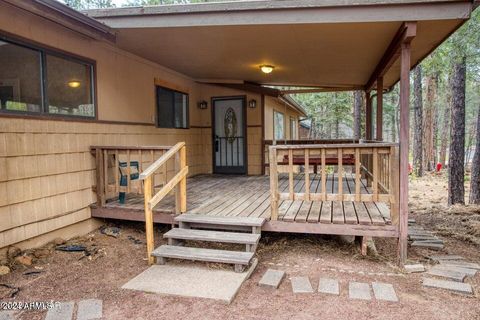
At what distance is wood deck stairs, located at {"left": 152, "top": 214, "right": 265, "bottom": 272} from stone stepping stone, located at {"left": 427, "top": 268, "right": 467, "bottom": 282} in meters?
1.88

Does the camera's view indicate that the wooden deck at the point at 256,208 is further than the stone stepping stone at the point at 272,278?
Yes

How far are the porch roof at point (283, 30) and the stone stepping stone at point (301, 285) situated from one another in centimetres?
285

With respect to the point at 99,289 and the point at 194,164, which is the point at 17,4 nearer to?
the point at 99,289

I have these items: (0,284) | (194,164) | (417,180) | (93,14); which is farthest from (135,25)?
(417,180)

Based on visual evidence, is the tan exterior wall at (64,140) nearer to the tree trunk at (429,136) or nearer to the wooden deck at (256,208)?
the wooden deck at (256,208)

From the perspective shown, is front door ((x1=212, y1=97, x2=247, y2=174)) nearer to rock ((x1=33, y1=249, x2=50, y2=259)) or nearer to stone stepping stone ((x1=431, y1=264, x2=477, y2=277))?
rock ((x1=33, y1=249, x2=50, y2=259))

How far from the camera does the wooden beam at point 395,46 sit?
370 centimetres

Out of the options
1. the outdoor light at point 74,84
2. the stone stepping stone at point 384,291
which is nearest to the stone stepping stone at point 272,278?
the stone stepping stone at point 384,291

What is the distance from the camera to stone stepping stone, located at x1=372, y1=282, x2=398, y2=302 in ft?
9.84

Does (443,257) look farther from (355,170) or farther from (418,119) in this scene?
(418,119)

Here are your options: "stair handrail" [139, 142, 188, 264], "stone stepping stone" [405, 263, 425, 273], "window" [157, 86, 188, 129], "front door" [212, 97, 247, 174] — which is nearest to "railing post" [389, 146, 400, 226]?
"stone stepping stone" [405, 263, 425, 273]

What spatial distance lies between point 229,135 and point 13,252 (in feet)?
18.4

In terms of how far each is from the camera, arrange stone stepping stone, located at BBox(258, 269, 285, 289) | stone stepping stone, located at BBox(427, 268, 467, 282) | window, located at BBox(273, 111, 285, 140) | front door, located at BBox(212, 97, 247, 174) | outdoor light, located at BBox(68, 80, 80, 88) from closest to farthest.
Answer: stone stepping stone, located at BBox(258, 269, 285, 289), stone stepping stone, located at BBox(427, 268, 467, 282), outdoor light, located at BBox(68, 80, 80, 88), front door, located at BBox(212, 97, 247, 174), window, located at BBox(273, 111, 285, 140)

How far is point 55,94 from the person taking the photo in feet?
14.0
